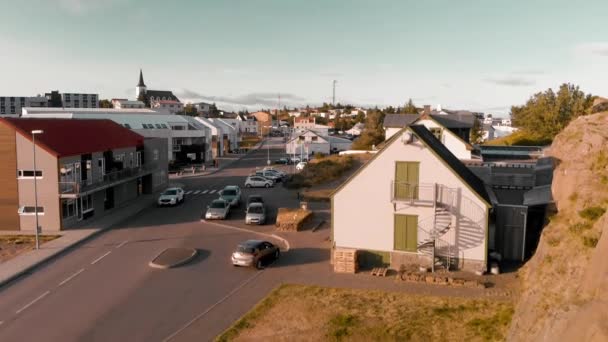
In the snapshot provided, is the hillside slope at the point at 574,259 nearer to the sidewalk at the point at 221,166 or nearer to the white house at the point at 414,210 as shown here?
the white house at the point at 414,210

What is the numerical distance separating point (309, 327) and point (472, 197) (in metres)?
10.8

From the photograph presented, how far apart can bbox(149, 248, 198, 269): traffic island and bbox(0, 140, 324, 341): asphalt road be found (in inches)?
17.8

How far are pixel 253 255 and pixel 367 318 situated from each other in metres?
8.05

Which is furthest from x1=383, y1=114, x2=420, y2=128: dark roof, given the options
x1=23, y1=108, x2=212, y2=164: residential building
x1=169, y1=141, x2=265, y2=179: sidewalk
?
x1=23, y1=108, x2=212, y2=164: residential building

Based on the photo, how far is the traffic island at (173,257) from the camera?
2457 centimetres

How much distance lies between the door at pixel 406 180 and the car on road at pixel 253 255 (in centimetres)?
744

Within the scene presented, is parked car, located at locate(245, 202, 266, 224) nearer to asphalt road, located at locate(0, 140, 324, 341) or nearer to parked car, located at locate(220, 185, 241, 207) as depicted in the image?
asphalt road, located at locate(0, 140, 324, 341)

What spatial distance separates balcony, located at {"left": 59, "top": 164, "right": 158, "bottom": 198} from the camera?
106 ft

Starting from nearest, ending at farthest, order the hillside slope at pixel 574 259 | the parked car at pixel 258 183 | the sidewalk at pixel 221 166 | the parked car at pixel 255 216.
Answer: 1. the hillside slope at pixel 574 259
2. the parked car at pixel 255 216
3. the parked car at pixel 258 183
4. the sidewalk at pixel 221 166

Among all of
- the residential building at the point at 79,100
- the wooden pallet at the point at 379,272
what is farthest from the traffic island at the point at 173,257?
the residential building at the point at 79,100

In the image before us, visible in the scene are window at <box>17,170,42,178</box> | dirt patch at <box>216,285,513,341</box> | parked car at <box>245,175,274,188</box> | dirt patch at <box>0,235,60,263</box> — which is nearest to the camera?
dirt patch at <box>216,285,513,341</box>

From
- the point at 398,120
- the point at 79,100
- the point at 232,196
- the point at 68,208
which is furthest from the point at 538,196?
the point at 79,100

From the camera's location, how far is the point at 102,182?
121 ft

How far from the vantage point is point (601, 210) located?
15977 millimetres
